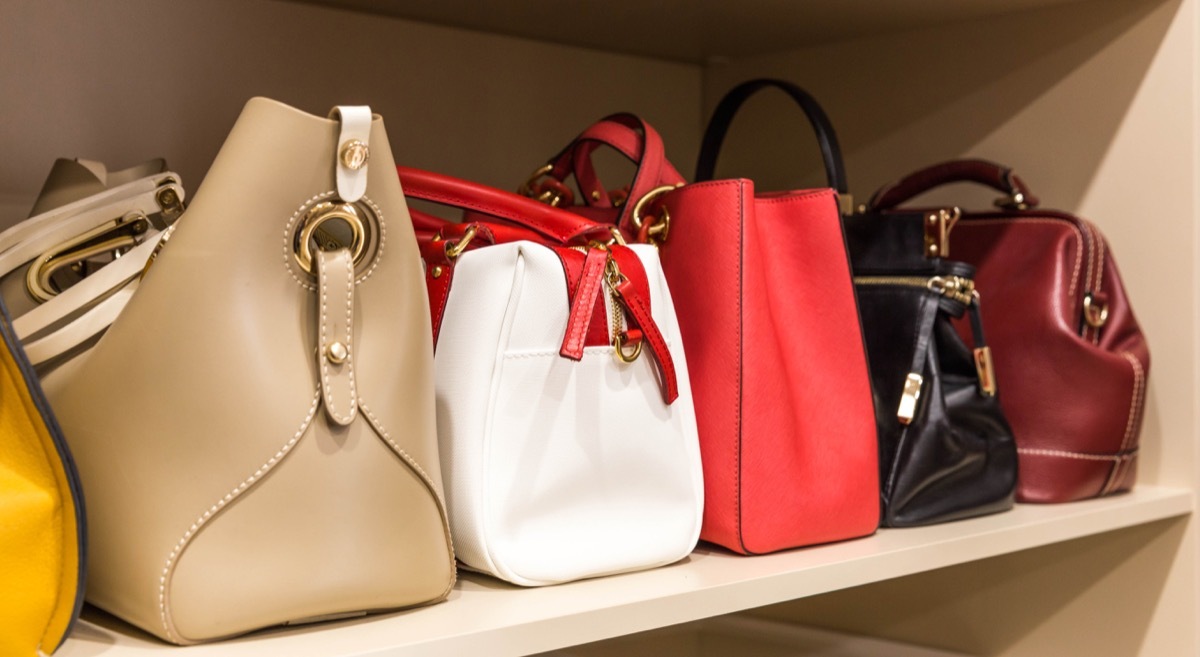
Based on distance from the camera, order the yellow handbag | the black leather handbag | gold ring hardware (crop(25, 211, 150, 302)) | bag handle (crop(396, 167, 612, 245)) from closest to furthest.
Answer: the yellow handbag, gold ring hardware (crop(25, 211, 150, 302)), bag handle (crop(396, 167, 612, 245)), the black leather handbag

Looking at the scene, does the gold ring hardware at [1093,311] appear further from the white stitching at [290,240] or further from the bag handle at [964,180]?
the white stitching at [290,240]

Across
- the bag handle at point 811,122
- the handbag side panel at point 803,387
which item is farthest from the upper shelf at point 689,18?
the handbag side panel at point 803,387

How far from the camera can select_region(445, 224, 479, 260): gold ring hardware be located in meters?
0.68

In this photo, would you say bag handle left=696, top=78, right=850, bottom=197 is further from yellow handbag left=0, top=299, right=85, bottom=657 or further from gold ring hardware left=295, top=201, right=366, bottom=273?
yellow handbag left=0, top=299, right=85, bottom=657

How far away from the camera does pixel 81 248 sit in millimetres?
649

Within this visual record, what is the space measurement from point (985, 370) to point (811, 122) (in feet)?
0.80

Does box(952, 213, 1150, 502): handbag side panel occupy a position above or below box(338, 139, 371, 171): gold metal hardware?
below

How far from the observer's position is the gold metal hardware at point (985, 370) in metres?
0.91

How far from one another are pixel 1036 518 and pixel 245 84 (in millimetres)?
748

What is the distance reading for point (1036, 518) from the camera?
898 millimetres

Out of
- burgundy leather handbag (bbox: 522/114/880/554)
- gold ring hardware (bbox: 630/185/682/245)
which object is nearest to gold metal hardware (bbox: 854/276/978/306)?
burgundy leather handbag (bbox: 522/114/880/554)

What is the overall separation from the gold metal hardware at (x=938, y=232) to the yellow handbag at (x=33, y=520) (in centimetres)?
65

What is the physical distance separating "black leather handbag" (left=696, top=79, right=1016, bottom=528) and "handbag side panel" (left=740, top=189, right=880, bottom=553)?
0.22ft

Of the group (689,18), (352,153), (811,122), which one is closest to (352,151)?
(352,153)
